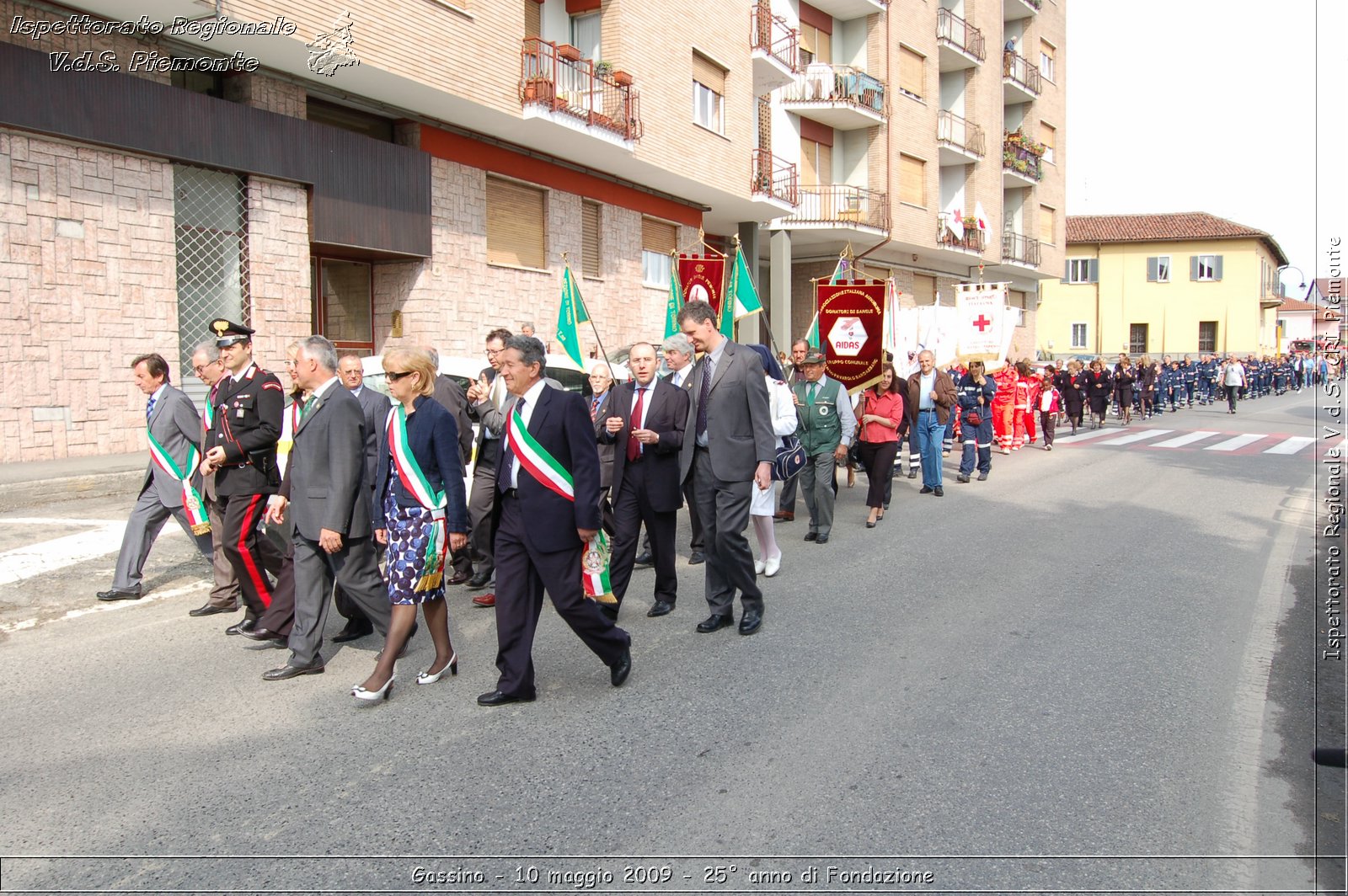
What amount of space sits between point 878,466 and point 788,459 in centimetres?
227

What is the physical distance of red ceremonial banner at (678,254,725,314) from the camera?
1345 cm

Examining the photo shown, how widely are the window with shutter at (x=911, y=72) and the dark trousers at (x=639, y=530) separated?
26.5 m

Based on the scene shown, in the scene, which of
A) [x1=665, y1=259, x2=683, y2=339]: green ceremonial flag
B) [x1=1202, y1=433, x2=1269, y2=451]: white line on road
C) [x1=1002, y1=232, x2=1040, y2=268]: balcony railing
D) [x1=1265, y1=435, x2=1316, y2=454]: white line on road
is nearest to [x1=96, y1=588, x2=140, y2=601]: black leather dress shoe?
[x1=665, y1=259, x2=683, y2=339]: green ceremonial flag

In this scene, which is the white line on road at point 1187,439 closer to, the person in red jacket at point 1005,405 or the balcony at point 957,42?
the person in red jacket at point 1005,405

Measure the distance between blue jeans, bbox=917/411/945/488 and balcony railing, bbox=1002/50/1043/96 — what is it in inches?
1098

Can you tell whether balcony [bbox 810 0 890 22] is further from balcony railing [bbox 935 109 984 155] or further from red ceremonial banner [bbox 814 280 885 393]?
red ceremonial banner [bbox 814 280 885 393]

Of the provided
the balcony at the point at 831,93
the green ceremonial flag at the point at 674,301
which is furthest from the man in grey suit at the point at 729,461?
the balcony at the point at 831,93

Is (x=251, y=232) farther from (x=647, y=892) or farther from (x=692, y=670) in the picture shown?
(x=647, y=892)

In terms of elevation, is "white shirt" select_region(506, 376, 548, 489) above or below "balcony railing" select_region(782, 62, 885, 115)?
below

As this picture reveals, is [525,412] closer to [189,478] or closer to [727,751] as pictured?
[727,751]

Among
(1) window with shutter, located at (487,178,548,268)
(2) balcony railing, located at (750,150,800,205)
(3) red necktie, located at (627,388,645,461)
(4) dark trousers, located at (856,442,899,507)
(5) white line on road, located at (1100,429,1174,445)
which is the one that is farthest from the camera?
(2) balcony railing, located at (750,150,800,205)

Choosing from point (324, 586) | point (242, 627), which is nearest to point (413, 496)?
point (324, 586)

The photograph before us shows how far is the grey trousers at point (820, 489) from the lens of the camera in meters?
9.59

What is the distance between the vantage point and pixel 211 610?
6.94m
